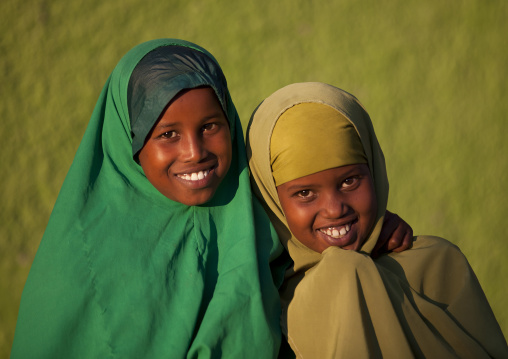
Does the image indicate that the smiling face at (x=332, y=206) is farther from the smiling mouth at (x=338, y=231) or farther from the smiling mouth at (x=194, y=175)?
the smiling mouth at (x=194, y=175)

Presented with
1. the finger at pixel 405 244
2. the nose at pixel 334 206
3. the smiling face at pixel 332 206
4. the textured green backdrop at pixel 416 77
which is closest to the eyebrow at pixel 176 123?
the smiling face at pixel 332 206

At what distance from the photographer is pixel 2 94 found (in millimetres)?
3684

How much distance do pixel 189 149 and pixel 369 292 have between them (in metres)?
0.80

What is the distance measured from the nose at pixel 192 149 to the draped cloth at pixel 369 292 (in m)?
0.28

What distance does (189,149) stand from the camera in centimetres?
237

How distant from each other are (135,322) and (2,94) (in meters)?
1.91

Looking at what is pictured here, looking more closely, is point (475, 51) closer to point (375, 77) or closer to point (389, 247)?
point (375, 77)

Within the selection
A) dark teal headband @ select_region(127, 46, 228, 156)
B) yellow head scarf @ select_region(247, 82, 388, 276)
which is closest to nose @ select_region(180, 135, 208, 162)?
dark teal headband @ select_region(127, 46, 228, 156)

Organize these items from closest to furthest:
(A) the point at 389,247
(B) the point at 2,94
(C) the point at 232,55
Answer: (A) the point at 389,247 → (B) the point at 2,94 → (C) the point at 232,55

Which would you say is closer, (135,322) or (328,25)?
(135,322)

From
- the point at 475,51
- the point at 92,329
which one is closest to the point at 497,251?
the point at 475,51

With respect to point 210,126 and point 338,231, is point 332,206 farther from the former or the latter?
point 210,126

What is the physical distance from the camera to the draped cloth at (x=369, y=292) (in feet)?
7.44

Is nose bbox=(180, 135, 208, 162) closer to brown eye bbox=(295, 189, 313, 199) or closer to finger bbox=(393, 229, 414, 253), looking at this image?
brown eye bbox=(295, 189, 313, 199)
